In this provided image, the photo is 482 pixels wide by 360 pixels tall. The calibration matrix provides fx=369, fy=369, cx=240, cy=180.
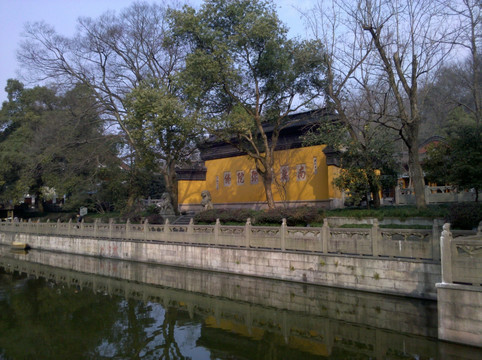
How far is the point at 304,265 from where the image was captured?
10844 mm

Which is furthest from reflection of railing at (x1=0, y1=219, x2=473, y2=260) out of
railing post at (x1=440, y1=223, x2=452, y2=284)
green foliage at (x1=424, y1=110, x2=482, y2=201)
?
green foliage at (x1=424, y1=110, x2=482, y2=201)

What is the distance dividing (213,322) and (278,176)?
12610mm

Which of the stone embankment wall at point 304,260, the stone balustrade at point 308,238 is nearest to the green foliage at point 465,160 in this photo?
the stone balustrade at point 308,238

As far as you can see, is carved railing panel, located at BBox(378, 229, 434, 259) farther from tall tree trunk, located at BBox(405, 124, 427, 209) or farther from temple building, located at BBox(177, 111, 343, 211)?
temple building, located at BBox(177, 111, 343, 211)

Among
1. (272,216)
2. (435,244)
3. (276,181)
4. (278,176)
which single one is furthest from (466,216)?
(278,176)

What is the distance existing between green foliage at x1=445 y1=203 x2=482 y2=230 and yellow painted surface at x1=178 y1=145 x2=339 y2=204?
6428 mm

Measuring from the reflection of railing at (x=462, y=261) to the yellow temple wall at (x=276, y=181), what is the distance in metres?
10.7

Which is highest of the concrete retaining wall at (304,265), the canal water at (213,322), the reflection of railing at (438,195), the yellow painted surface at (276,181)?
the yellow painted surface at (276,181)

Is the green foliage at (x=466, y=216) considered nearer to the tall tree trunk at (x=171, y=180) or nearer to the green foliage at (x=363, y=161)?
the green foliage at (x=363, y=161)

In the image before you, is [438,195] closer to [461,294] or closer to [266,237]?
[266,237]

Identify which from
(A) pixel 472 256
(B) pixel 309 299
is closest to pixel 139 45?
(B) pixel 309 299

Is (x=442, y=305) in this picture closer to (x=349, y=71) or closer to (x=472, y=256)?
(x=472, y=256)

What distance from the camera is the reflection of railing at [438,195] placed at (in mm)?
16766

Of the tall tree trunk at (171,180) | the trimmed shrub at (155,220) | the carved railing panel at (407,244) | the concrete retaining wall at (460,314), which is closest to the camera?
the concrete retaining wall at (460,314)
